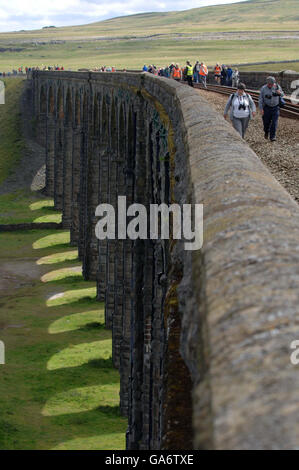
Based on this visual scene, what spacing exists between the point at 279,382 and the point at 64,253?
146 feet

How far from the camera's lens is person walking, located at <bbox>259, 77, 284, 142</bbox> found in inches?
698

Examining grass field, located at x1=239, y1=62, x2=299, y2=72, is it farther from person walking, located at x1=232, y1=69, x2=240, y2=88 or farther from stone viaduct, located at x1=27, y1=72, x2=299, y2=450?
stone viaduct, located at x1=27, y1=72, x2=299, y2=450

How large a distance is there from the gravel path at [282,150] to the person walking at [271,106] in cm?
28

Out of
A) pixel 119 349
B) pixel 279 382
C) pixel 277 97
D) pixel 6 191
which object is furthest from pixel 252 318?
pixel 6 191

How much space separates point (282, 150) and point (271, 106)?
7.68 feet

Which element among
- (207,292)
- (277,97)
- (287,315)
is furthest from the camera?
(277,97)

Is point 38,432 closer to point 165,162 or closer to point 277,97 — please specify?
point 277,97

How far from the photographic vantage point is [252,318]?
8.27 feet

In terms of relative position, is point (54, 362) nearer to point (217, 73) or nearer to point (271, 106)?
point (271, 106)

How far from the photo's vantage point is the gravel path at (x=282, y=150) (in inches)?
468

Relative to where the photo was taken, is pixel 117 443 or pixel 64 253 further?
pixel 64 253

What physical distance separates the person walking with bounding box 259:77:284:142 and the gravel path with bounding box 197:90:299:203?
0.90 ft

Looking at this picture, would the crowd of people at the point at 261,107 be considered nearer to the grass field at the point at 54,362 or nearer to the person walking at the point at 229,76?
the grass field at the point at 54,362

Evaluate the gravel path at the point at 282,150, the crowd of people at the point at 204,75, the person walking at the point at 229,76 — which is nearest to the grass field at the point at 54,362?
the gravel path at the point at 282,150
